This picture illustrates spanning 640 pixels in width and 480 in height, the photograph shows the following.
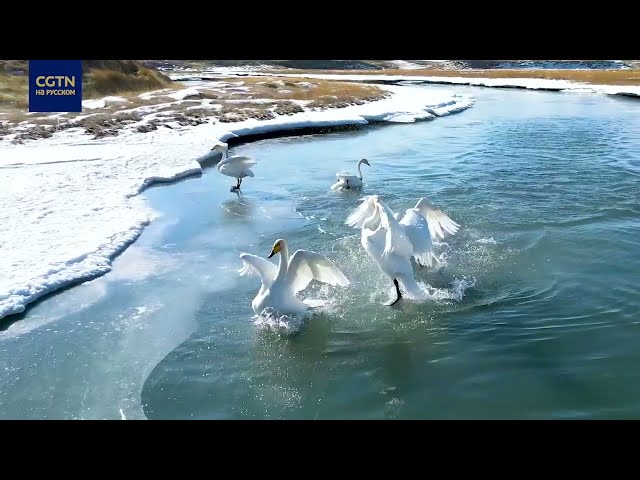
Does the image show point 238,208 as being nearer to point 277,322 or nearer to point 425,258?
point 425,258

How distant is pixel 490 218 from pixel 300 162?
815cm

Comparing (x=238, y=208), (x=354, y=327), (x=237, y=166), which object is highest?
(x=237, y=166)

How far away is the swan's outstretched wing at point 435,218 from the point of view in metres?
8.67

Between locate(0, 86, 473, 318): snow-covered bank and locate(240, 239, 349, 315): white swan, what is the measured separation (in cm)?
296

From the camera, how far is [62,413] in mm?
5008

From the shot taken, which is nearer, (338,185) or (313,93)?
(338,185)

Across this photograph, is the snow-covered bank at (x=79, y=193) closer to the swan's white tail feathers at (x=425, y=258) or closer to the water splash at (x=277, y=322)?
the water splash at (x=277, y=322)

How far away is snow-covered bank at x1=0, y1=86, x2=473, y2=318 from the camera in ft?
26.5

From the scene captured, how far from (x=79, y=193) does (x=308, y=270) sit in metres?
7.99

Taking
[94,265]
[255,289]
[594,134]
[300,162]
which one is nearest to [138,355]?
[255,289]

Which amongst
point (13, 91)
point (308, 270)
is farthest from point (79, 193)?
point (13, 91)

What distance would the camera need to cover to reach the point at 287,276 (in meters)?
6.77

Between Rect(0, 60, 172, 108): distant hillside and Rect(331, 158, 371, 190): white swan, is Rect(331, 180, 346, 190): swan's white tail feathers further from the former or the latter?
Rect(0, 60, 172, 108): distant hillside

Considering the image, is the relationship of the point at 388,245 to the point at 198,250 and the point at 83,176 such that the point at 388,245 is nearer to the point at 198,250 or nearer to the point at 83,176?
the point at 198,250
